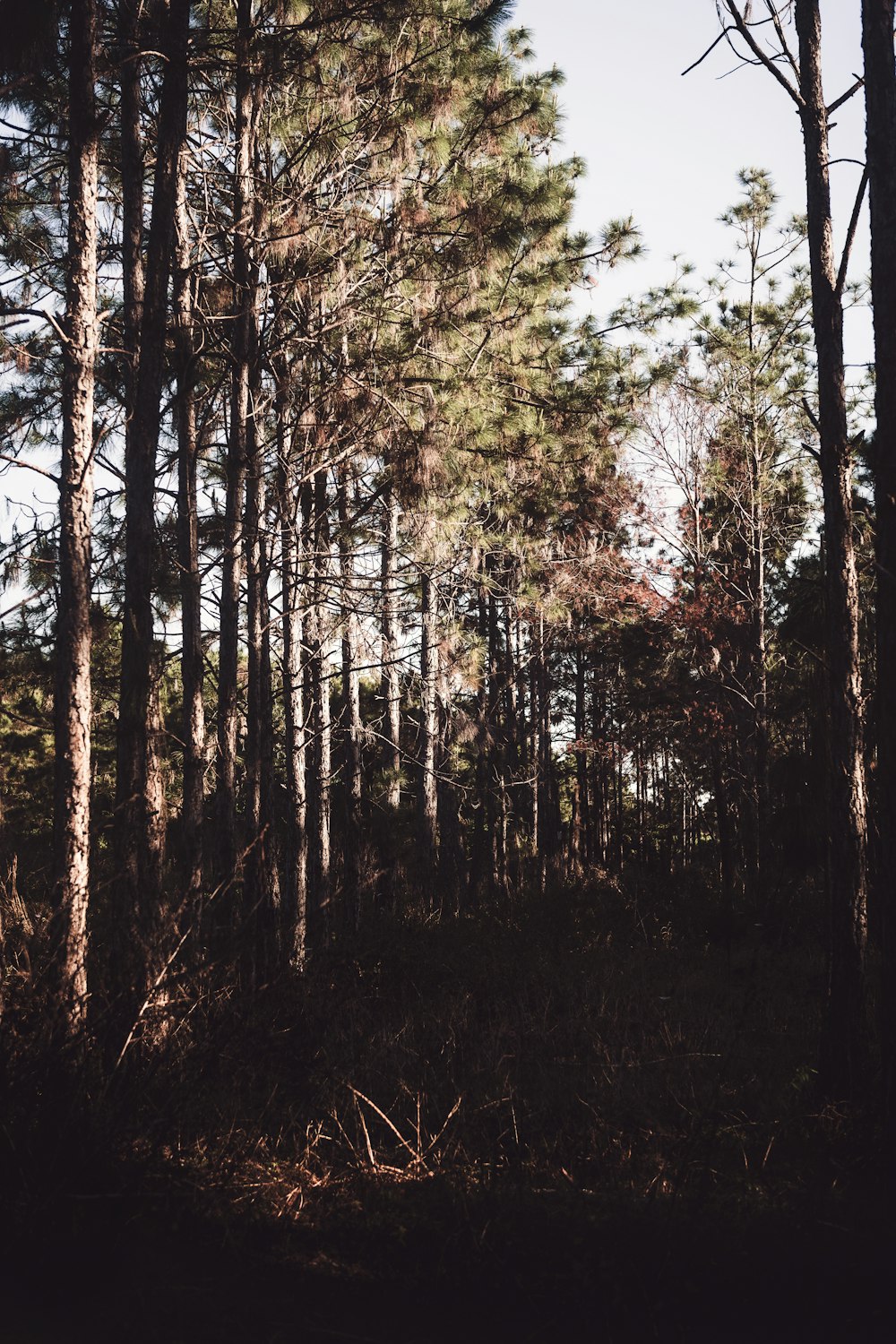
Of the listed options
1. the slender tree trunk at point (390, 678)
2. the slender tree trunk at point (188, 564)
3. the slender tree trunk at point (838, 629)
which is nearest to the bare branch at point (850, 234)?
the slender tree trunk at point (838, 629)

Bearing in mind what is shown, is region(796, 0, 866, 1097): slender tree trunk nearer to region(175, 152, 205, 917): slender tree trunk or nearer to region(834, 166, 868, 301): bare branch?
region(834, 166, 868, 301): bare branch

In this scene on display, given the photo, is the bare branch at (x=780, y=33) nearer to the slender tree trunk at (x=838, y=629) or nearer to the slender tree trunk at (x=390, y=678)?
the slender tree trunk at (x=838, y=629)

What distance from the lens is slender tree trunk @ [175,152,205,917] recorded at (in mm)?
9422

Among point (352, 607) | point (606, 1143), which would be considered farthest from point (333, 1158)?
point (352, 607)

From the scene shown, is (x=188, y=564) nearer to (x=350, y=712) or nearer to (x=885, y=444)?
(x=350, y=712)

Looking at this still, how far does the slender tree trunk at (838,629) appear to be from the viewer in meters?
6.78

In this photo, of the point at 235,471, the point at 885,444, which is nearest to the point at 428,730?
the point at 235,471

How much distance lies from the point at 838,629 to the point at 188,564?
19.3 feet

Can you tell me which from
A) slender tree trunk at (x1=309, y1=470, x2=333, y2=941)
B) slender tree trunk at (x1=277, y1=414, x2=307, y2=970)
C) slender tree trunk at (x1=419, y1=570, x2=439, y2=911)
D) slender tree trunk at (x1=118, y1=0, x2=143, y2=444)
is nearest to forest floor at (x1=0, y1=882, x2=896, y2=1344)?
slender tree trunk at (x1=277, y1=414, x2=307, y2=970)

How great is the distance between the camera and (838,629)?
7266 millimetres

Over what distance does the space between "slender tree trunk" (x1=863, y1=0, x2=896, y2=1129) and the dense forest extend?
2cm

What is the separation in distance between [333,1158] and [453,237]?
874 cm

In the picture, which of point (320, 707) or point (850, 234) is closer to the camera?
point (850, 234)

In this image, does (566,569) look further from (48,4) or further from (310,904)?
(48,4)
